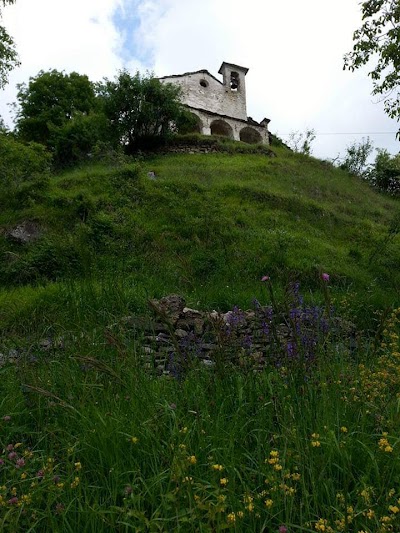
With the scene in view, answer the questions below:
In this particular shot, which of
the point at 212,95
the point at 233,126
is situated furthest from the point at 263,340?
the point at 212,95

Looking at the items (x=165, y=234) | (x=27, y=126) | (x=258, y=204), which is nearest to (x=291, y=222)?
(x=258, y=204)

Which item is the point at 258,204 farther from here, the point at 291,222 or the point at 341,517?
the point at 341,517

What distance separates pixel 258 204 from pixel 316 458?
14304 mm

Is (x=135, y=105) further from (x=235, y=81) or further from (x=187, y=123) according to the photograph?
(x=235, y=81)

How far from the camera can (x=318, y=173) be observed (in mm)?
24969

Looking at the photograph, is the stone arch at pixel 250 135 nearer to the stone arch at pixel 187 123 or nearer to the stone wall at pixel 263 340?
the stone arch at pixel 187 123

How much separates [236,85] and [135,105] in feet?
60.5

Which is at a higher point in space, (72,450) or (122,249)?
(122,249)

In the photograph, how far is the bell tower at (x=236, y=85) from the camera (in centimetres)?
3716

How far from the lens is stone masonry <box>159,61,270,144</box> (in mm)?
32844

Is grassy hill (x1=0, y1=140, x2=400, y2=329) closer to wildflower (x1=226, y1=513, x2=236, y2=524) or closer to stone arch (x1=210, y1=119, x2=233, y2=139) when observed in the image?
wildflower (x1=226, y1=513, x2=236, y2=524)

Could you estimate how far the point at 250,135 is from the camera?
3459 centimetres

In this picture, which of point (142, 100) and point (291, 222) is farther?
point (142, 100)

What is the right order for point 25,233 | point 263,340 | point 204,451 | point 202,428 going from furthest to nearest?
point 25,233 → point 263,340 → point 202,428 → point 204,451
